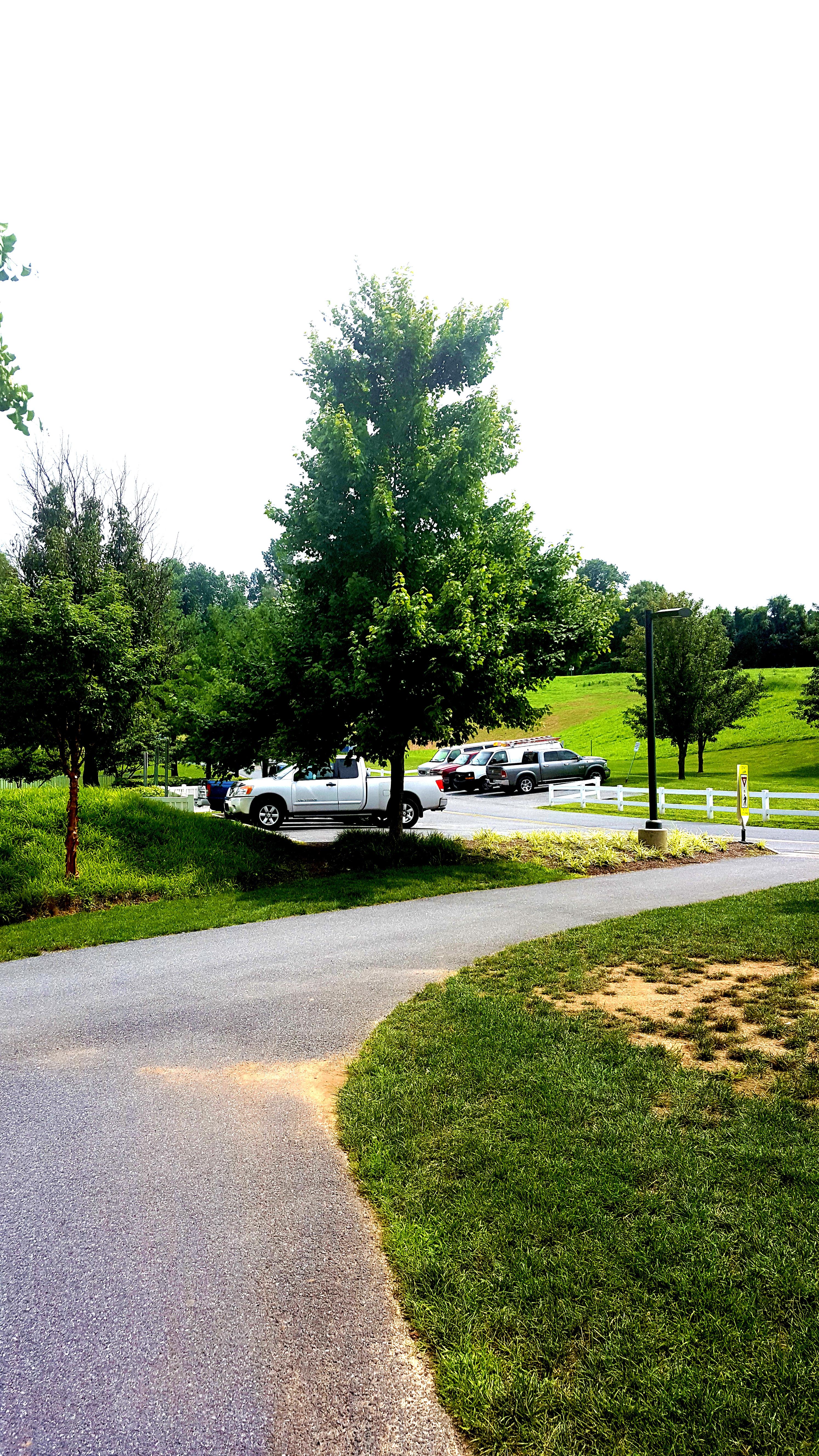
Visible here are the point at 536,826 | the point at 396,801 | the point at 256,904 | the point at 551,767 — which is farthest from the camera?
the point at 551,767

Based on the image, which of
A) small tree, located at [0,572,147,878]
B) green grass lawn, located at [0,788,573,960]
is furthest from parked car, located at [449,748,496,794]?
small tree, located at [0,572,147,878]

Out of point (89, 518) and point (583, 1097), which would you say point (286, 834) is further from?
point (583, 1097)

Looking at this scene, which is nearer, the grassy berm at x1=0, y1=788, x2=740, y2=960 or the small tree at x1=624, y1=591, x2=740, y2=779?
the grassy berm at x1=0, y1=788, x2=740, y2=960

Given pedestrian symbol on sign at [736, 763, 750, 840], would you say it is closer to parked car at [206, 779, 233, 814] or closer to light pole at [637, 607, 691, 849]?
light pole at [637, 607, 691, 849]

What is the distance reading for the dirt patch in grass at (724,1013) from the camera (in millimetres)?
5242

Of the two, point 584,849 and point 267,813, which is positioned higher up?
point 267,813

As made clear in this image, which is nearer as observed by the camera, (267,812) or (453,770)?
(267,812)

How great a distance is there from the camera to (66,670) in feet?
40.5

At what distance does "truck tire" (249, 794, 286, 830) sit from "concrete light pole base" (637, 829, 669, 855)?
933cm

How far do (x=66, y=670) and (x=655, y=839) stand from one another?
1136cm

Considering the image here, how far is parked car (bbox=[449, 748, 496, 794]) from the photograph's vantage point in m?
36.1

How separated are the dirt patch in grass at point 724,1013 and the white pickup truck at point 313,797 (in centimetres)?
1448

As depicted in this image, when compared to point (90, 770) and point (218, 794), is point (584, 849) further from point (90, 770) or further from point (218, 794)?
point (218, 794)

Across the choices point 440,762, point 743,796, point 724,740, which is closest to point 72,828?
point 743,796
